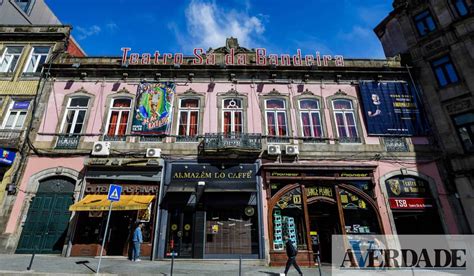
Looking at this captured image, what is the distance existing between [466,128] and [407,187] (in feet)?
14.9

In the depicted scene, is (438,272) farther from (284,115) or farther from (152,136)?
(152,136)

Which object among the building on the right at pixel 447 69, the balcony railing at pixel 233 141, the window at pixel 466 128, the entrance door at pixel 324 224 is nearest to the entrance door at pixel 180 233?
the balcony railing at pixel 233 141

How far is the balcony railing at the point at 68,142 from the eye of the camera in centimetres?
1308

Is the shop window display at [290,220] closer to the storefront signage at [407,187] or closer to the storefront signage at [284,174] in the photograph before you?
the storefront signage at [284,174]

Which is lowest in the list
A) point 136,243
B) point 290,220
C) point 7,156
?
point 136,243

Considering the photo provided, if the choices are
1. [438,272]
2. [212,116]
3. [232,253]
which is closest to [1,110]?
[212,116]

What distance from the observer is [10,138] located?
13102 mm

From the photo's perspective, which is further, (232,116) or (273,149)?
(232,116)

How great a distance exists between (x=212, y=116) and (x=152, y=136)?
347 cm

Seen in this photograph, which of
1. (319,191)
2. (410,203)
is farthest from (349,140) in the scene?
(410,203)

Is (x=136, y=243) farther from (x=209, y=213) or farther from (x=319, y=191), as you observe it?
(x=319, y=191)

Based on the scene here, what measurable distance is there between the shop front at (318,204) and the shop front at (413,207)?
113 centimetres

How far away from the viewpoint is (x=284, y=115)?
14359mm

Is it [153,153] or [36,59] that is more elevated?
[36,59]
